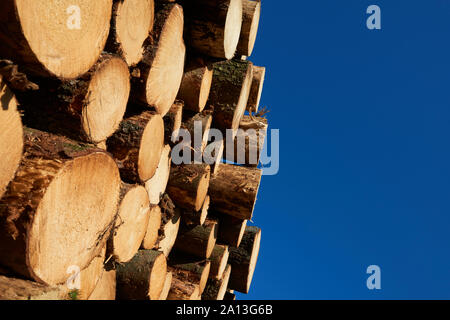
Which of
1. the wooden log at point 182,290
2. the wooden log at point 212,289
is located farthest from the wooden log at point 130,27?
the wooden log at point 212,289

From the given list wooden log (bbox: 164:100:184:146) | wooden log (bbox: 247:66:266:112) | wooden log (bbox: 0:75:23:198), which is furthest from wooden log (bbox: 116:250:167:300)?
wooden log (bbox: 247:66:266:112)

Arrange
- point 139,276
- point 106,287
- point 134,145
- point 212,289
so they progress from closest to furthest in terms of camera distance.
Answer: point 134,145 → point 106,287 → point 139,276 → point 212,289

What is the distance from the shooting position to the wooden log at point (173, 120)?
90.4 inches

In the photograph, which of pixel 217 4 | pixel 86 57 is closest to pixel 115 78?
pixel 86 57

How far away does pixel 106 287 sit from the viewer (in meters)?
2.15

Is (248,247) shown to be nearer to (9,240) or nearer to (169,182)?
(169,182)

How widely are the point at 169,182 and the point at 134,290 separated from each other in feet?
2.56

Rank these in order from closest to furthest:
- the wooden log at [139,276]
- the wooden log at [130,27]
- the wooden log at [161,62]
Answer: the wooden log at [130,27]
the wooden log at [161,62]
the wooden log at [139,276]

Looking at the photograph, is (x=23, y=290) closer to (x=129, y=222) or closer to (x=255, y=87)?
(x=129, y=222)

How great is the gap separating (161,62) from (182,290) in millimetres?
1831

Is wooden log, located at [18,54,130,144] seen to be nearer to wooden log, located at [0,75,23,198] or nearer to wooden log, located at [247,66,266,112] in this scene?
wooden log, located at [0,75,23,198]

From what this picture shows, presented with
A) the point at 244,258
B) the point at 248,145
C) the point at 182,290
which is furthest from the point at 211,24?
the point at 244,258

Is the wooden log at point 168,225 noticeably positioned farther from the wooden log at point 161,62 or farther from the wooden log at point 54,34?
the wooden log at point 54,34
